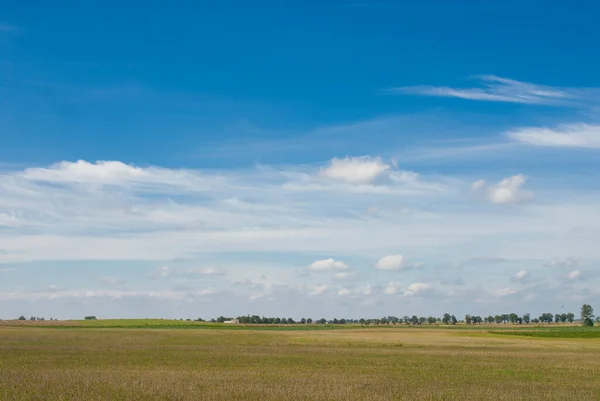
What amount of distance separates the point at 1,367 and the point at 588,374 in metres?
37.4

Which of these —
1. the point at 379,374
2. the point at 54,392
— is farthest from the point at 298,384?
the point at 54,392

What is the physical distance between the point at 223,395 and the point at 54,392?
735 centimetres

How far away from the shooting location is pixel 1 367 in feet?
129

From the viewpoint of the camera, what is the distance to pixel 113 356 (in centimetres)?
5119

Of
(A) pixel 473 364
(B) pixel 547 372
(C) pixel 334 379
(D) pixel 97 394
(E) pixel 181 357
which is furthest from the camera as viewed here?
(E) pixel 181 357

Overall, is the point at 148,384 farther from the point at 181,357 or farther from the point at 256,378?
the point at 181,357

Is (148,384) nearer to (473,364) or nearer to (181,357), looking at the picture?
(181,357)

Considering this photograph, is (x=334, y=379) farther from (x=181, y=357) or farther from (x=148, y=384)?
(x=181, y=357)

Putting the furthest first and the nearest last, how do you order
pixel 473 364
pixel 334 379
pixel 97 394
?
pixel 473 364 < pixel 334 379 < pixel 97 394

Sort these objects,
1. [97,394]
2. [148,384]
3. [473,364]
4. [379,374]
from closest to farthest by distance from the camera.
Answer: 1. [97,394]
2. [148,384]
3. [379,374]
4. [473,364]

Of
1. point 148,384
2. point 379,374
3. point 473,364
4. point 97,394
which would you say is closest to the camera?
point 97,394

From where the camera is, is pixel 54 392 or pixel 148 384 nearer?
pixel 54 392

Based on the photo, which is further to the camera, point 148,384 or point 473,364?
point 473,364

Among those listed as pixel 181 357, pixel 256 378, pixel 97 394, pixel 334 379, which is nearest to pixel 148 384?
pixel 97 394
